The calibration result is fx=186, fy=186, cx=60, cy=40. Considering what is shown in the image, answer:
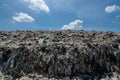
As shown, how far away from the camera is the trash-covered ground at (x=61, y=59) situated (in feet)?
34.5

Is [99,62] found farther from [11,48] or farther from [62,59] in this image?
[11,48]

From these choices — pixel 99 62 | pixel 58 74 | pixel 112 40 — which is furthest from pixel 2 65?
pixel 112 40

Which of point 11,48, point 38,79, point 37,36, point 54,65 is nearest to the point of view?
point 38,79

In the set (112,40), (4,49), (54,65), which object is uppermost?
(112,40)

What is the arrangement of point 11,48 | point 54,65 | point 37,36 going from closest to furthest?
point 54,65 < point 11,48 < point 37,36

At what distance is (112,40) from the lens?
12758mm

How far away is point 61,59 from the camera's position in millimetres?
10883

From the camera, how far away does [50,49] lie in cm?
1147

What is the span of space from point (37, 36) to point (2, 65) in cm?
344

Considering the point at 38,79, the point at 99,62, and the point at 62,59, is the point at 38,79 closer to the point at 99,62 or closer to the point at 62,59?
the point at 62,59

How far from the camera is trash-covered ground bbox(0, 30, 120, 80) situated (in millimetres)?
10516

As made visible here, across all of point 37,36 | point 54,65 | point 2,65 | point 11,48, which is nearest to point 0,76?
point 2,65

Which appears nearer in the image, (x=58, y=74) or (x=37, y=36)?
(x=58, y=74)

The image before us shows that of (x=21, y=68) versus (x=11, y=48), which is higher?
(x=11, y=48)
